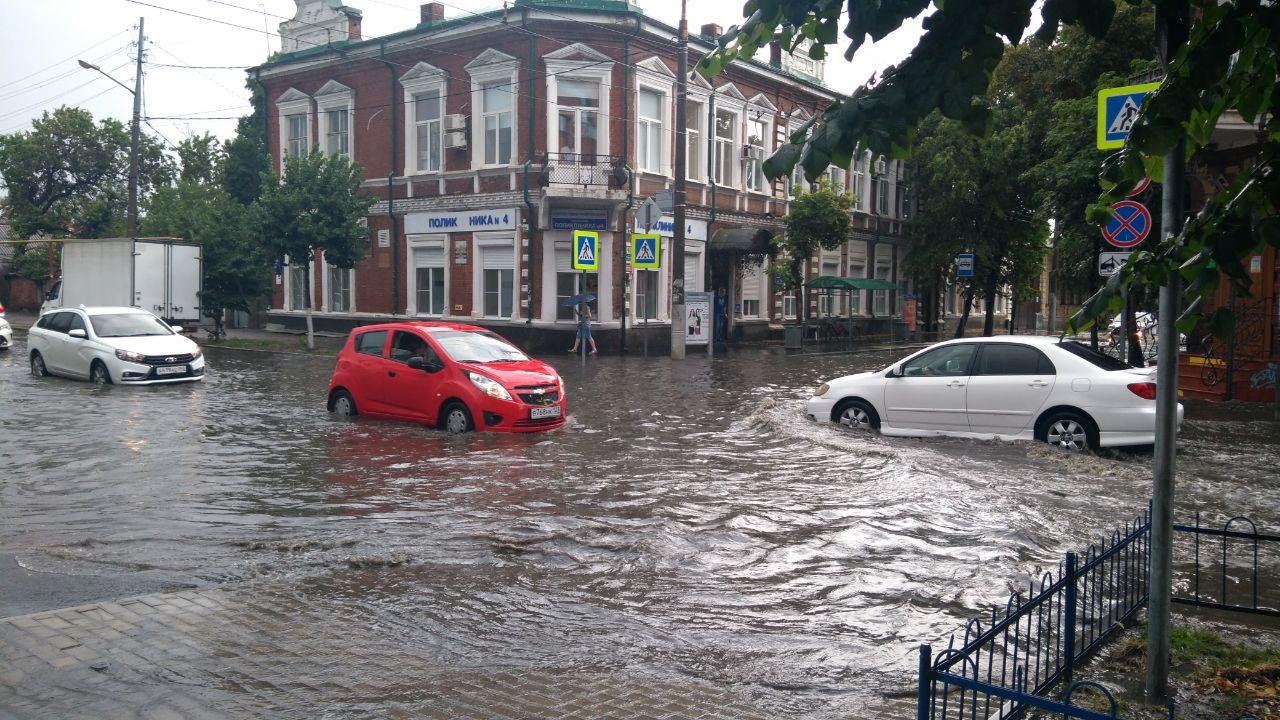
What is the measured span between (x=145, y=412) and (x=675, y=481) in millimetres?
9523

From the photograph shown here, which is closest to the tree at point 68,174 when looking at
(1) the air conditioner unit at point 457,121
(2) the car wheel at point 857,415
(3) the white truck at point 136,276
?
(3) the white truck at point 136,276

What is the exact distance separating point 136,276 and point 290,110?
428 inches

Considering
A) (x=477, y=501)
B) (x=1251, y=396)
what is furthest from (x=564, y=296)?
(x=477, y=501)

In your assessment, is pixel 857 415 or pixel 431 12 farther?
pixel 431 12

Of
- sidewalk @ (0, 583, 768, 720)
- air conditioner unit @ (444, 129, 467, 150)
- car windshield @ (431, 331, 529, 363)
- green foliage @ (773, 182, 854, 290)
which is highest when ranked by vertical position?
air conditioner unit @ (444, 129, 467, 150)

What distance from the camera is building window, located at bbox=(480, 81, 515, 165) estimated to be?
29031 millimetres

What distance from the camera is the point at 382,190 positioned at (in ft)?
107

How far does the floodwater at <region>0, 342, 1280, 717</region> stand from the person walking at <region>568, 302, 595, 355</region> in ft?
37.7

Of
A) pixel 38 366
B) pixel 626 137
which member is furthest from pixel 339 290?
pixel 38 366

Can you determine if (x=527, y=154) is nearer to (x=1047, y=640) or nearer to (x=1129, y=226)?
(x=1129, y=226)

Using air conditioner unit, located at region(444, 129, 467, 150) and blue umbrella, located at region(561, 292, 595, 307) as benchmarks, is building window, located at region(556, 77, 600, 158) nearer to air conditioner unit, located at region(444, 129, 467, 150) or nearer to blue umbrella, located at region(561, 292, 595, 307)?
air conditioner unit, located at region(444, 129, 467, 150)

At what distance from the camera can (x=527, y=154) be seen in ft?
92.9

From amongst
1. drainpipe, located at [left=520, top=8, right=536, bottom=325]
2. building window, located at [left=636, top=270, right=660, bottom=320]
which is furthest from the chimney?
building window, located at [left=636, top=270, right=660, bottom=320]

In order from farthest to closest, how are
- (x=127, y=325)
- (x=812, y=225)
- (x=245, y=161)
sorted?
1. (x=245, y=161)
2. (x=812, y=225)
3. (x=127, y=325)
